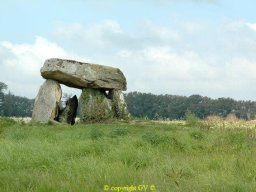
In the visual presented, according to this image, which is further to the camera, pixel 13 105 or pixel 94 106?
pixel 13 105

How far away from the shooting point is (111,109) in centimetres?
2197

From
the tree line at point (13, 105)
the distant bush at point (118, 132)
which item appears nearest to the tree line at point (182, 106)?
the tree line at point (13, 105)

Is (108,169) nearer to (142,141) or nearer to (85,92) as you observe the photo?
(142,141)

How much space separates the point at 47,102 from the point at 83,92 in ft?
5.66

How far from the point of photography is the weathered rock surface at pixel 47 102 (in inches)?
846

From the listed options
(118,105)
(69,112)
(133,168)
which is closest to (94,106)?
(118,105)

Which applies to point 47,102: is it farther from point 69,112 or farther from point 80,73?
point 80,73

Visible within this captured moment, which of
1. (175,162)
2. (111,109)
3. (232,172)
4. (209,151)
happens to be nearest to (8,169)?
(175,162)

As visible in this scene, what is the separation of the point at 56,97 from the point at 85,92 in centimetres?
137

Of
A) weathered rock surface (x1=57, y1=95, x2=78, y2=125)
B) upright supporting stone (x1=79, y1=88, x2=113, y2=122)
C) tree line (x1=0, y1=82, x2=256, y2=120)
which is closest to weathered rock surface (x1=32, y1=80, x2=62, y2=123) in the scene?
weathered rock surface (x1=57, y1=95, x2=78, y2=125)

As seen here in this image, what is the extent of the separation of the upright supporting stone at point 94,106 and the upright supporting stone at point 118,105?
0.36 m

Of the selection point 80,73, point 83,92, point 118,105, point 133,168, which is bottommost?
point 133,168

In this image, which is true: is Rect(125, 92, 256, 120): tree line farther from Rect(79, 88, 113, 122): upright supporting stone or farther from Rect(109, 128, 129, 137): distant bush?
Rect(109, 128, 129, 137): distant bush

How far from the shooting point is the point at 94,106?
21641mm
